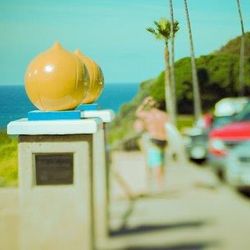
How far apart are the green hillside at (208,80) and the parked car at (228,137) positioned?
25 cm

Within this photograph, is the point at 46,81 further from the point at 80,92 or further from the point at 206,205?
the point at 206,205

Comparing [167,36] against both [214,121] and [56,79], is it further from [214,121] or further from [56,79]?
[56,79]

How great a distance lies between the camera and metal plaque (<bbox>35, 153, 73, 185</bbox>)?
7.61 ft

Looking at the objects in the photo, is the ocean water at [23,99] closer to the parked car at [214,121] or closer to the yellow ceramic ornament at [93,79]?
the yellow ceramic ornament at [93,79]

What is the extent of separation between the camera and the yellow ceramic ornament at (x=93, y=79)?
2.90 meters

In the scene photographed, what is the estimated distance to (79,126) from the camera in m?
2.27

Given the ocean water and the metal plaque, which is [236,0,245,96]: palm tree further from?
the metal plaque

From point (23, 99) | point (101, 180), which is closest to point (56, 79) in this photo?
point (23, 99)

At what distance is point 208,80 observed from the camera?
344 centimetres

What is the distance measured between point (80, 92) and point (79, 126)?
0.40 ft

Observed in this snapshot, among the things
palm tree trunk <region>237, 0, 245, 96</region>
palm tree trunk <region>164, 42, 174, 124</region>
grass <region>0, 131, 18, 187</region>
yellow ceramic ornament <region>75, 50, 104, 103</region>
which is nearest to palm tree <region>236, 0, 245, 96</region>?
palm tree trunk <region>237, 0, 245, 96</region>

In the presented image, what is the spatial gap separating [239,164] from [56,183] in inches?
65.0

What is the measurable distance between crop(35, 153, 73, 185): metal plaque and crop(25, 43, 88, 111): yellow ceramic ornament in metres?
0.17

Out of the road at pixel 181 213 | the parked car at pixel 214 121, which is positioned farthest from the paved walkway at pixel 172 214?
the parked car at pixel 214 121
